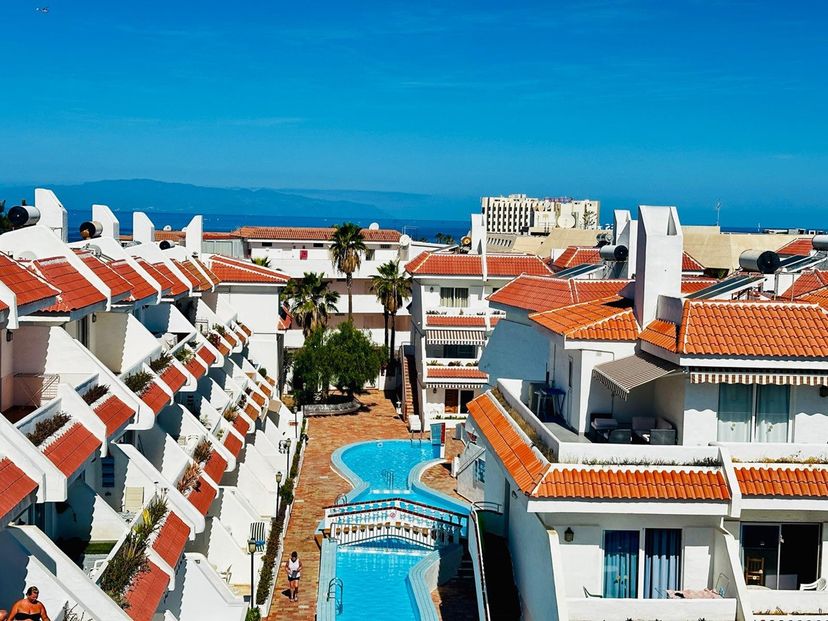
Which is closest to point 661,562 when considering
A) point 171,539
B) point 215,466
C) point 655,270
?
point 655,270

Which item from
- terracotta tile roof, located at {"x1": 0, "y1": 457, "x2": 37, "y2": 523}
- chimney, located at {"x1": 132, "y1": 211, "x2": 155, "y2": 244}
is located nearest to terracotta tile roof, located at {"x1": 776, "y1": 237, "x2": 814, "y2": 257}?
chimney, located at {"x1": 132, "y1": 211, "x2": 155, "y2": 244}

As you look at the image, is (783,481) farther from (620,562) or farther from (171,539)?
(171,539)

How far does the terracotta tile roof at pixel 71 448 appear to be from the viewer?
17.1 metres

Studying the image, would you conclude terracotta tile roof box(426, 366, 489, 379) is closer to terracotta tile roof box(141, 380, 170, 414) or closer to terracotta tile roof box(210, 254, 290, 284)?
terracotta tile roof box(210, 254, 290, 284)

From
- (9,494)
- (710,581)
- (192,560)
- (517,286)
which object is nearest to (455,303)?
(517,286)

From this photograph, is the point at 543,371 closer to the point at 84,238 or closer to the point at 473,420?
the point at 473,420

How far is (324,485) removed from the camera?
4547cm

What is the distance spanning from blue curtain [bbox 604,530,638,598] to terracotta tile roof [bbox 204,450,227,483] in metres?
12.9

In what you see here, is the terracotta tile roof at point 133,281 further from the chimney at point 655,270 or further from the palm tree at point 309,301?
the palm tree at point 309,301

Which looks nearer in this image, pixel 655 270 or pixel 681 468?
pixel 681 468

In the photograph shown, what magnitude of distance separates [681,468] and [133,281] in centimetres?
1708

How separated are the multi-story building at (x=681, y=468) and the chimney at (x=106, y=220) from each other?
20.6m

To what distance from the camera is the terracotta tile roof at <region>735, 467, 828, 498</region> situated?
63.8ft

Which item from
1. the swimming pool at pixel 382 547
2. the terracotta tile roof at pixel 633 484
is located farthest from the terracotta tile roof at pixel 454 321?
the terracotta tile roof at pixel 633 484
